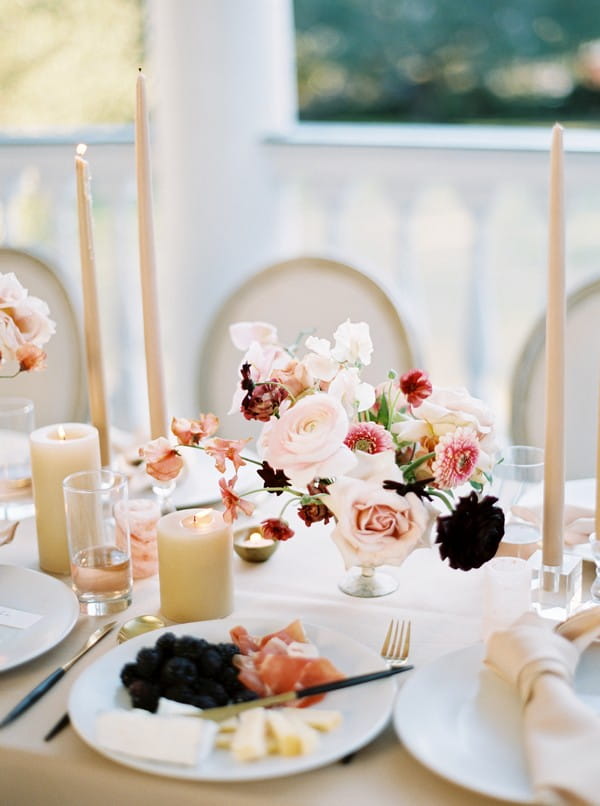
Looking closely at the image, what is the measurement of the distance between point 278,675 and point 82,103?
6688 millimetres

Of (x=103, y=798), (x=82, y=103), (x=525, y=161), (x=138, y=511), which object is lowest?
(x=103, y=798)

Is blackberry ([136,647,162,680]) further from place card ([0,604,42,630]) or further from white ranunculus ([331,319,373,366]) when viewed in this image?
white ranunculus ([331,319,373,366])

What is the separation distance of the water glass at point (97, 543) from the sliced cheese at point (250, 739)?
329 millimetres

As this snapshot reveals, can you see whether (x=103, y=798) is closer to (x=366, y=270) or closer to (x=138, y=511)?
(x=138, y=511)

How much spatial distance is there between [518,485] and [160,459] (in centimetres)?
43

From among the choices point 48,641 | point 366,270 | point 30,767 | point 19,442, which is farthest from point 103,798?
point 366,270

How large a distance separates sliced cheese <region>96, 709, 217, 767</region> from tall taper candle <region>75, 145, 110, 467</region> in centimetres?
56

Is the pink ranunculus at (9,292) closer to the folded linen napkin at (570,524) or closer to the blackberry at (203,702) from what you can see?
the blackberry at (203,702)

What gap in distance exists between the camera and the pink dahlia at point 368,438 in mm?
1050

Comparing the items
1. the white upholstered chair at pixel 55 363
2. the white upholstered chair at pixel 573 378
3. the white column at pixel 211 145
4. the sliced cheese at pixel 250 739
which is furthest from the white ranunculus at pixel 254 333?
the white column at pixel 211 145

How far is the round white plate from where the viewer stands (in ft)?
3.41

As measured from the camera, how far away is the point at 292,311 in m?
2.08

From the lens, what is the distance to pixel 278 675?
0.92 m

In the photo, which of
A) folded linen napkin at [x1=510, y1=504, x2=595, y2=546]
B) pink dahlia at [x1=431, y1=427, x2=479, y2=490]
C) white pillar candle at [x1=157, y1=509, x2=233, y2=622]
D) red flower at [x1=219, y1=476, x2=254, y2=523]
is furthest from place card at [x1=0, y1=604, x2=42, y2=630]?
folded linen napkin at [x1=510, y1=504, x2=595, y2=546]
